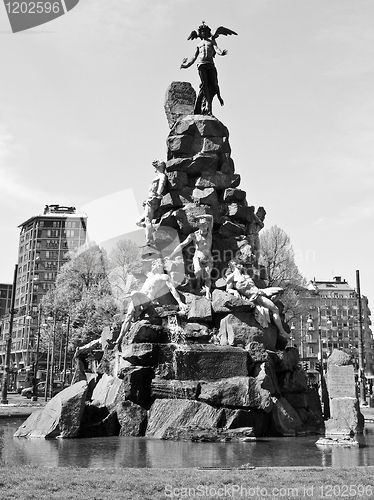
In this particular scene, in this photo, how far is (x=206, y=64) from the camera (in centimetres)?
2502

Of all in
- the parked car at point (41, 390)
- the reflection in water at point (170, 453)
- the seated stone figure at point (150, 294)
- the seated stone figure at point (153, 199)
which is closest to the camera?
the reflection in water at point (170, 453)

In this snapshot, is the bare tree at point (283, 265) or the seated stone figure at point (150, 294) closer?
the seated stone figure at point (150, 294)

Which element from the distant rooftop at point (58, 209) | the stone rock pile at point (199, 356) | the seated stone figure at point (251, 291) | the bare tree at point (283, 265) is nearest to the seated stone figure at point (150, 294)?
the stone rock pile at point (199, 356)

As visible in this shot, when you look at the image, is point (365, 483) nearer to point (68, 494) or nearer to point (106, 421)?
point (68, 494)

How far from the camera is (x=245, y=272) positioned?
66.1 feet

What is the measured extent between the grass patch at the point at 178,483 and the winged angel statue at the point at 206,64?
18562mm

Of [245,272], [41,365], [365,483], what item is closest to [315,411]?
[245,272]

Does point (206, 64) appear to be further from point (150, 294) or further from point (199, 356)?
point (199, 356)

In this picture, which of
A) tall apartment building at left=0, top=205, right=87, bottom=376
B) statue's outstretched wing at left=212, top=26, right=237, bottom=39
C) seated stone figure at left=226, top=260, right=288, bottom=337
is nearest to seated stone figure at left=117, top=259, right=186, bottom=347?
seated stone figure at left=226, top=260, right=288, bottom=337

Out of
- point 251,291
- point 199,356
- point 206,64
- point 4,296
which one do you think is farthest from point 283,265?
point 4,296

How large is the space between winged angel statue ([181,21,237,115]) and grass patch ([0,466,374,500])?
18562 millimetres

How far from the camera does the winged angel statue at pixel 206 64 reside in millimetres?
25062

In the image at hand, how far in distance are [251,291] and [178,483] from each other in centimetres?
1142

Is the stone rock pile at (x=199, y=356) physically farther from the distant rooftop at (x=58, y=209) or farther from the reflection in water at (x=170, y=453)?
the distant rooftop at (x=58, y=209)
